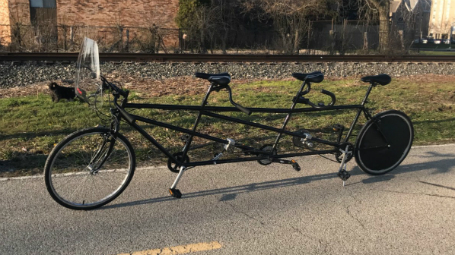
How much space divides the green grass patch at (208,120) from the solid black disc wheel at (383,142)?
4.80 feet

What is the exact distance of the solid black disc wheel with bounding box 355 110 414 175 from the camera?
5.27 m

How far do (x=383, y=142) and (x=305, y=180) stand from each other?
108 cm

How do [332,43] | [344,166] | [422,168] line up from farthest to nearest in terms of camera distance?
[332,43] → [422,168] → [344,166]

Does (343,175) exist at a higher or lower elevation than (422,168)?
higher

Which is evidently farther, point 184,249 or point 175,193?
point 175,193

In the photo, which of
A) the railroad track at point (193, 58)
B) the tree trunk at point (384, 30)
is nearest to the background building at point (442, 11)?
the tree trunk at point (384, 30)

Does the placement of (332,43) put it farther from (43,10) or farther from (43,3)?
(43,3)

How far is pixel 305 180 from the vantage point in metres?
5.33

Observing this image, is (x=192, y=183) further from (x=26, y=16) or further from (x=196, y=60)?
(x=26, y=16)

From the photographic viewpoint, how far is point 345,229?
406 cm

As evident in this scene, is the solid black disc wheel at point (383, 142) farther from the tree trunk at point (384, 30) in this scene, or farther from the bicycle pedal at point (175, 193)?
the tree trunk at point (384, 30)

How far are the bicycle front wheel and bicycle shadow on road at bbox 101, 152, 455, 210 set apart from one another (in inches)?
8.4

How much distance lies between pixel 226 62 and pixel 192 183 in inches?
423

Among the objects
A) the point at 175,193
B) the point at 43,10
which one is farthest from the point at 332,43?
the point at 175,193
